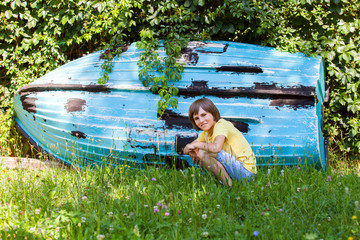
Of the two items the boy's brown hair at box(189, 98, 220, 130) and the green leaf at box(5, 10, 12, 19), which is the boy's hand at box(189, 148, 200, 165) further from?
the green leaf at box(5, 10, 12, 19)

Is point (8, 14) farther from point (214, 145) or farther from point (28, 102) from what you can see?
point (214, 145)

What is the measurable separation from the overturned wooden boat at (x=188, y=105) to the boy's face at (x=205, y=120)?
324mm

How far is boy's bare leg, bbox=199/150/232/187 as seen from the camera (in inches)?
109

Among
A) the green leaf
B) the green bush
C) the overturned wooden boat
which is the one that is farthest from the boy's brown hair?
the green leaf

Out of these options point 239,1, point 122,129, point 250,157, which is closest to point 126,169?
point 122,129

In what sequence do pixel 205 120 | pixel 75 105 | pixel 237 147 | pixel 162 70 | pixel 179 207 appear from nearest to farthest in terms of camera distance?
pixel 179 207, pixel 237 147, pixel 205 120, pixel 162 70, pixel 75 105

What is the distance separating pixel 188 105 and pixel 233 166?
2.82 feet

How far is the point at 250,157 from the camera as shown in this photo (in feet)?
9.66

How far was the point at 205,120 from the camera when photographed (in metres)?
3.07

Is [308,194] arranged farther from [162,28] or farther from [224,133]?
[162,28]

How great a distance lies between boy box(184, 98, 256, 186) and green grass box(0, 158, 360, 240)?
0.10 m

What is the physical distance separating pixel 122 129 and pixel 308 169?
167cm

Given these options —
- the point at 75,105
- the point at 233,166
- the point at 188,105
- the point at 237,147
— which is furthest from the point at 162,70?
the point at 233,166

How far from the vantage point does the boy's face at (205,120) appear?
307 cm
